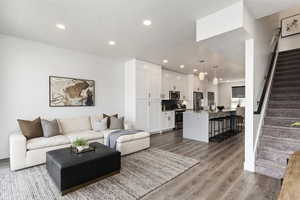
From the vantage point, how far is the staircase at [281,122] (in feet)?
8.84

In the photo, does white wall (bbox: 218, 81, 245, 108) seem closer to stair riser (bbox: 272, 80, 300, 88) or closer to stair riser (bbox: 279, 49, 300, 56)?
stair riser (bbox: 279, 49, 300, 56)

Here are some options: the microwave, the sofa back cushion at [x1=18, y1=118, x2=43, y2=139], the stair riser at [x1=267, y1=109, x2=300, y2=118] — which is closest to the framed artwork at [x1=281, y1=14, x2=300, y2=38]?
the stair riser at [x1=267, y1=109, x2=300, y2=118]

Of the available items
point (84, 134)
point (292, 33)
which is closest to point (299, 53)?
point (292, 33)

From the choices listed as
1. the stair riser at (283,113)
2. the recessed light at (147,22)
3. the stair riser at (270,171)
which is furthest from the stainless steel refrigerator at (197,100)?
the recessed light at (147,22)

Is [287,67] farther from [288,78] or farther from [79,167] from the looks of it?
[79,167]

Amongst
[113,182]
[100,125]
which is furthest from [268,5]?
[100,125]

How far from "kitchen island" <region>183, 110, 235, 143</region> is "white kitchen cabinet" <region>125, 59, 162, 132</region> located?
1328 mm

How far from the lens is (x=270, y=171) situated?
2.64 metres

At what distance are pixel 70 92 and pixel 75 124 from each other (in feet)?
3.08

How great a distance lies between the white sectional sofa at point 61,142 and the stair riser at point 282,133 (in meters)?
2.79

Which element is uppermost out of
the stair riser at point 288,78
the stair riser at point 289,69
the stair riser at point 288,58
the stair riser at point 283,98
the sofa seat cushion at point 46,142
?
the stair riser at point 288,58

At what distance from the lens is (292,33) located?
16.9 feet

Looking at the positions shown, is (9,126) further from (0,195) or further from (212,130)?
(212,130)

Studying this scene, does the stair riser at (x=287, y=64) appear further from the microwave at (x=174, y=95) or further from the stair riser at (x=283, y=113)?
the microwave at (x=174, y=95)
